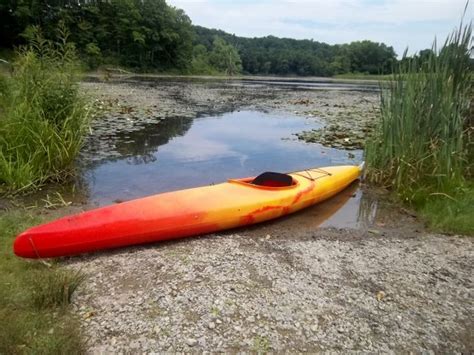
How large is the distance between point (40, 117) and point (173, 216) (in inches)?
96.6

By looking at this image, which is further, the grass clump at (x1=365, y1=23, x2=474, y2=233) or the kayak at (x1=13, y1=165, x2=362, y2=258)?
the grass clump at (x1=365, y1=23, x2=474, y2=233)

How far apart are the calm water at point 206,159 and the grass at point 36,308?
1.98m

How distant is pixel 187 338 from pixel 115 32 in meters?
49.5

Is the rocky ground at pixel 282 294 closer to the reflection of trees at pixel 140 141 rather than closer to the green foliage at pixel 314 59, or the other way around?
the reflection of trees at pixel 140 141

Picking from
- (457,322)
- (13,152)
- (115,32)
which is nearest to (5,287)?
(13,152)

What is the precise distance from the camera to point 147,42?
4994cm

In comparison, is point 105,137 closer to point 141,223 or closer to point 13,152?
point 13,152

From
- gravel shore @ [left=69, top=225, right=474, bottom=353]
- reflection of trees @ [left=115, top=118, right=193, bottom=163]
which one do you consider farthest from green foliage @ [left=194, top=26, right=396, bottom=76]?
gravel shore @ [left=69, top=225, right=474, bottom=353]

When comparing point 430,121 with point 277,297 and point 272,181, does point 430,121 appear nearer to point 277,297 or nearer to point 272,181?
point 272,181

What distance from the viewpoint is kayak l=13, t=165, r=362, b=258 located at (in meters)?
3.29

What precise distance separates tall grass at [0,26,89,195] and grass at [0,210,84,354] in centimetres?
194

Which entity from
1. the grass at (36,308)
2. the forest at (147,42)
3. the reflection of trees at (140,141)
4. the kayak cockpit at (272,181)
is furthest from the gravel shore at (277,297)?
the forest at (147,42)

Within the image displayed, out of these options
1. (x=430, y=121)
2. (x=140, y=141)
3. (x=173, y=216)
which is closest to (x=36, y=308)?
(x=173, y=216)

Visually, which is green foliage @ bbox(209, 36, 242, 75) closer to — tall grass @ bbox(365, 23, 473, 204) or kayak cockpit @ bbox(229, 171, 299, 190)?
tall grass @ bbox(365, 23, 473, 204)
